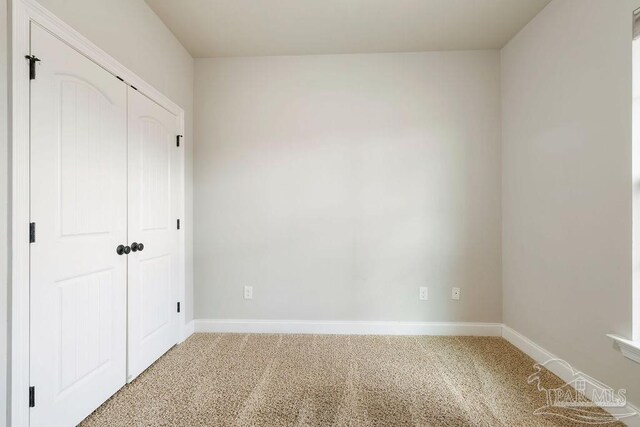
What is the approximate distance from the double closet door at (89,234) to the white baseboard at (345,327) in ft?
1.94

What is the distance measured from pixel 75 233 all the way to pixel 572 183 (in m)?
3.02

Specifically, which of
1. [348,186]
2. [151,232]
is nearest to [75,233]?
[151,232]

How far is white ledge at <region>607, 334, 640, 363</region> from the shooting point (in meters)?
1.47

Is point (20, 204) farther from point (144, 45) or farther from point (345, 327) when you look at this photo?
point (345, 327)

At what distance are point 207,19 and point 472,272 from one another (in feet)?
10.4

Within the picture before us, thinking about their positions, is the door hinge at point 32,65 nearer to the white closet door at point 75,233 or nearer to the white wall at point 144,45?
the white closet door at point 75,233

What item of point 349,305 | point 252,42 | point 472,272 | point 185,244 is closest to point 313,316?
point 349,305

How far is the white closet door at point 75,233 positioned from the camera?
1341mm

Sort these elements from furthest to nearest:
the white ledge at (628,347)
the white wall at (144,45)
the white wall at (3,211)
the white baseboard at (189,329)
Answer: the white baseboard at (189,329) → the white wall at (144,45) → the white ledge at (628,347) → the white wall at (3,211)

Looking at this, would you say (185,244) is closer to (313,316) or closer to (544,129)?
(313,316)

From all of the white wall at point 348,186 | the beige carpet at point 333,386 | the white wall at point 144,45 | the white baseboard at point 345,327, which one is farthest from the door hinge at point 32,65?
the white baseboard at point 345,327

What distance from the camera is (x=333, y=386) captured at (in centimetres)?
190

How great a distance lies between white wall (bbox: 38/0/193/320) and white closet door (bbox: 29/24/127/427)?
189mm

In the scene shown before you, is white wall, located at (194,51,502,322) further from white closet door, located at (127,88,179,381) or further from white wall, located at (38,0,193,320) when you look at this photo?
white closet door, located at (127,88,179,381)
